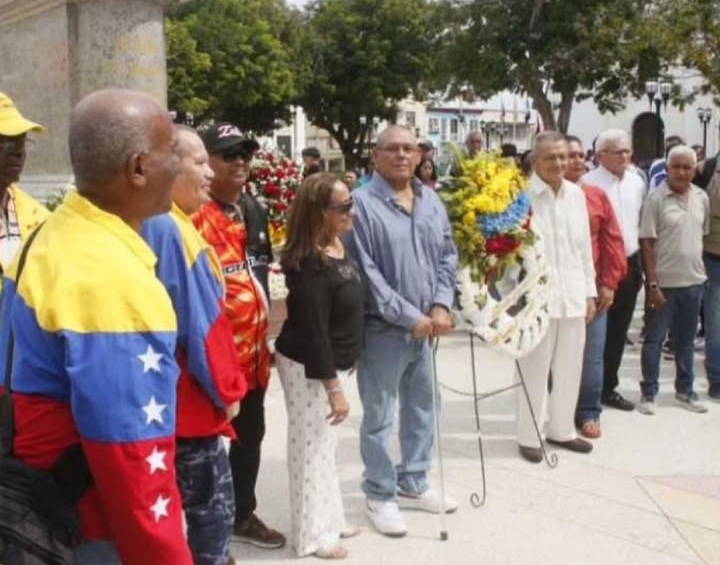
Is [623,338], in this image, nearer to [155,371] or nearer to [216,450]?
[216,450]

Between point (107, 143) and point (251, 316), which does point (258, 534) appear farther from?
point (107, 143)

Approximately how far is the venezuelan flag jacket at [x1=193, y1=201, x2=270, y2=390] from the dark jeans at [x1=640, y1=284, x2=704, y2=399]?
151 inches

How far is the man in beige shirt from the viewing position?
6855 mm

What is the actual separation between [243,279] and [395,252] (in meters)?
0.98

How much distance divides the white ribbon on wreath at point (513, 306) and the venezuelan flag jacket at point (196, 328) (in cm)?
248

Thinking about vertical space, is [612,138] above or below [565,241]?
above

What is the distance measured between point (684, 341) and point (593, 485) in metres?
2.24

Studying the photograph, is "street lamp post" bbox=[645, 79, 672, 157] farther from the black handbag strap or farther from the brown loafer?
the black handbag strap

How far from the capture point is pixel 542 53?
33781mm

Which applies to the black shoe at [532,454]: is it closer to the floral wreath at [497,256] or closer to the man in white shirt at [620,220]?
the floral wreath at [497,256]

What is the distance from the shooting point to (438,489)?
5.02m

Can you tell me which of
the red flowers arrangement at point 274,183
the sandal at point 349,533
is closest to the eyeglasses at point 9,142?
the sandal at point 349,533

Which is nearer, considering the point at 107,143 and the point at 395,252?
the point at 107,143

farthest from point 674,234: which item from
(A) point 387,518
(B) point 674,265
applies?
(A) point 387,518
